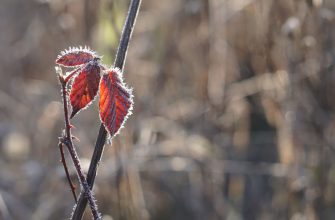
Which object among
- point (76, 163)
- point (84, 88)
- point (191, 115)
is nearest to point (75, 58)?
point (84, 88)

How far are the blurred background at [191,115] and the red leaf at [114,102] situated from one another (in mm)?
1244

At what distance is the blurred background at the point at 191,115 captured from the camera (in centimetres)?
251

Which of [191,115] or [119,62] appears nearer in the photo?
[119,62]

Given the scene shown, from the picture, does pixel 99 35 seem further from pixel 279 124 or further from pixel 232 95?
pixel 279 124

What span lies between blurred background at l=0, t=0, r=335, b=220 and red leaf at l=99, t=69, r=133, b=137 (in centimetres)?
124

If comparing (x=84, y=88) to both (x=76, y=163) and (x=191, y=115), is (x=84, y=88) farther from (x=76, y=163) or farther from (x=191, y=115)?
(x=191, y=115)

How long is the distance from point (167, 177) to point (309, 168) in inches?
35.8

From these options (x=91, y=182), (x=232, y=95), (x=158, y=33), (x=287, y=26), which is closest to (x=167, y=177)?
(x=232, y=95)

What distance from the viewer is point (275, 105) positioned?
2.81 metres

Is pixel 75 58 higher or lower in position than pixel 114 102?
higher

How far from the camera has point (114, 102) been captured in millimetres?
1084

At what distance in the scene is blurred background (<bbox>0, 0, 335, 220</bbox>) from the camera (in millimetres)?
2510

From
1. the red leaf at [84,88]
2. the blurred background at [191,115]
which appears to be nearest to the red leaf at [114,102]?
the red leaf at [84,88]

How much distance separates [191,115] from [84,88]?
2138 mm
